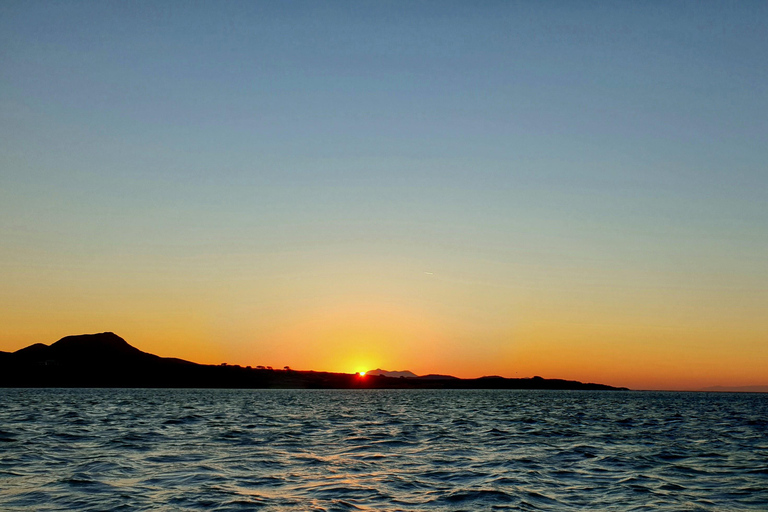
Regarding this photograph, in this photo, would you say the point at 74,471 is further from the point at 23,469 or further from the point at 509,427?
the point at 509,427

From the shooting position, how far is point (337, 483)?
2619 cm

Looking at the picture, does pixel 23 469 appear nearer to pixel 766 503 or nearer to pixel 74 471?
pixel 74 471

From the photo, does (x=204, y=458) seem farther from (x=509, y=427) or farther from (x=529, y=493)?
(x=509, y=427)

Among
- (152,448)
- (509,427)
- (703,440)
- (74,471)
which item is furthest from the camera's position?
(509,427)

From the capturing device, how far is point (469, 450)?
38438mm

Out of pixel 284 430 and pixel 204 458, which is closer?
pixel 204 458

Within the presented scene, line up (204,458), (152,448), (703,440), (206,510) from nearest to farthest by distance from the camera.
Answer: (206,510)
(204,458)
(152,448)
(703,440)

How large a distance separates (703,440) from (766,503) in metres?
26.5

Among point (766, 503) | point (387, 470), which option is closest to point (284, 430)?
point (387, 470)

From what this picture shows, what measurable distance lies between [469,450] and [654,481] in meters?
12.2

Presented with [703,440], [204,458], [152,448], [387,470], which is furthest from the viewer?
[703,440]

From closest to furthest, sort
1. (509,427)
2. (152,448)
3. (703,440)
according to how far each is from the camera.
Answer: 1. (152,448)
2. (703,440)
3. (509,427)

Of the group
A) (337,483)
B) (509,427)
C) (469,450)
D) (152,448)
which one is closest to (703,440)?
(509,427)

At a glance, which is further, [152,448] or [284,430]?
[284,430]
